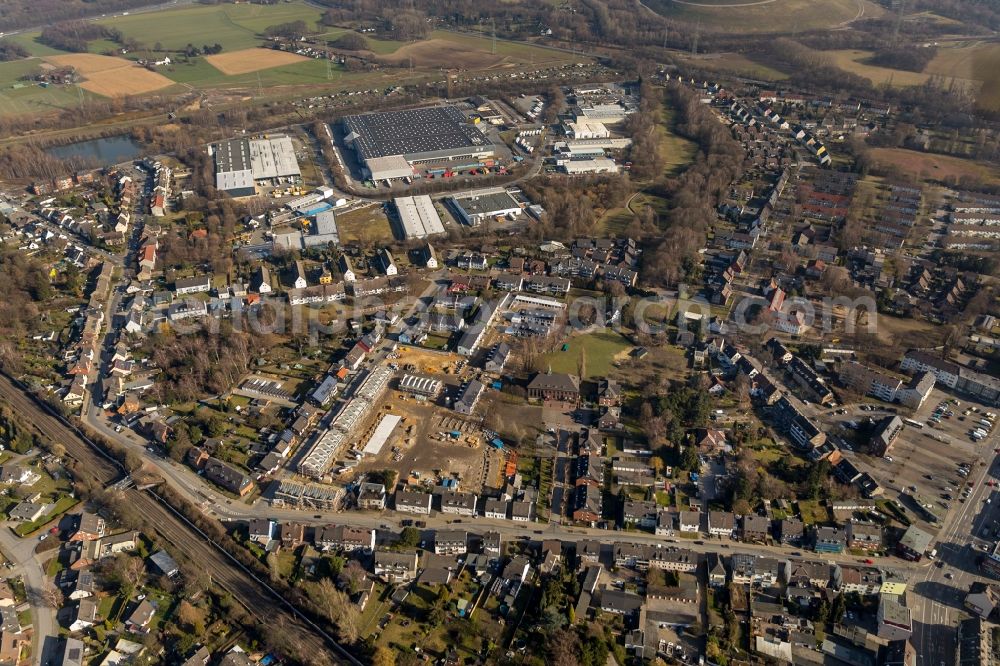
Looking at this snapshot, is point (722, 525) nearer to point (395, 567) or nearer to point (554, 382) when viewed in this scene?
point (554, 382)

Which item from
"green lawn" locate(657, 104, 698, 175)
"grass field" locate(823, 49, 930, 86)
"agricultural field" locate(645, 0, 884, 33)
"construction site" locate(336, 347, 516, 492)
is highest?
"agricultural field" locate(645, 0, 884, 33)

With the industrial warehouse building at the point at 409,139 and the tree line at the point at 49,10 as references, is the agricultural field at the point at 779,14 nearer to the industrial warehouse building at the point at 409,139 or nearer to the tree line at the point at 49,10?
the industrial warehouse building at the point at 409,139

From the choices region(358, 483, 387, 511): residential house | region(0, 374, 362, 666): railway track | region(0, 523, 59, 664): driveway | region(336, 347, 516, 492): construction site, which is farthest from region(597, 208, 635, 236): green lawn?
region(0, 523, 59, 664): driveway

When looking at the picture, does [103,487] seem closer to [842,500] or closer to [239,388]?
[239,388]

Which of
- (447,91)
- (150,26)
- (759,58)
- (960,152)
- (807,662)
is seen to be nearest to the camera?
(807,662)

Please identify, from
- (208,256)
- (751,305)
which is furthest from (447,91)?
(751,305)

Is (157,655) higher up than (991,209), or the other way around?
(991,209)

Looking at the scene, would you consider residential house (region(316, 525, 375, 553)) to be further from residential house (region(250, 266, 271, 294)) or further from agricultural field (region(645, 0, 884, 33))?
agricultural field (region(645, 0, 884, 33))
